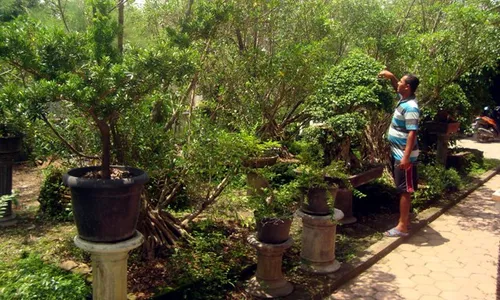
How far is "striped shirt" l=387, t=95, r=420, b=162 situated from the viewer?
5.46 meters

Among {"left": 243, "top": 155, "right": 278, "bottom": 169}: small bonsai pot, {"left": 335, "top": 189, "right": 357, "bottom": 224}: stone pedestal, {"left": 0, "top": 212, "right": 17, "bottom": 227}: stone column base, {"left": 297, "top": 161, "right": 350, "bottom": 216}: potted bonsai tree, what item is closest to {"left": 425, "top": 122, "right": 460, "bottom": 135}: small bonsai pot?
{"left": 335, "top": 189, "right": 357, "bottom": 224}: stone pedestal

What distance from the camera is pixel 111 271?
3.17 m

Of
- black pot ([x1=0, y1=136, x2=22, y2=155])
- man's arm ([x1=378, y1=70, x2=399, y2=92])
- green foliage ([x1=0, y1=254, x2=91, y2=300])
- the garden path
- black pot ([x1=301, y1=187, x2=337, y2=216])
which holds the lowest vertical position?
the garden path

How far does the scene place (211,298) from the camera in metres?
3.85

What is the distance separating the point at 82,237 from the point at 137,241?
0.36 m

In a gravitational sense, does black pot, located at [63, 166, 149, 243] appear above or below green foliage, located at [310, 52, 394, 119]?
below

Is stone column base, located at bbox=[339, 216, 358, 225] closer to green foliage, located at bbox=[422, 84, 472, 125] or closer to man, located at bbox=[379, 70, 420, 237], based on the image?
man, located at bbox=[379, 70, 420, 237]

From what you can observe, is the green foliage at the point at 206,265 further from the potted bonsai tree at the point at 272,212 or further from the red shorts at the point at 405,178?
the red shorts at the point at 405,178

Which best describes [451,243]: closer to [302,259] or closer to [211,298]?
[302,259]

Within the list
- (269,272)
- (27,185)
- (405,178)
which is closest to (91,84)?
(269,272)

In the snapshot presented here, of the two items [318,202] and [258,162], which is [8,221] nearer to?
[258,162]

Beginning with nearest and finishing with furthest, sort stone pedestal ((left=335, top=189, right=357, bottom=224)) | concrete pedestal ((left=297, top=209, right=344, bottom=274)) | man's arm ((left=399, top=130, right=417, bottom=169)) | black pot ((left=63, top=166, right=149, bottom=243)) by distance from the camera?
black pot ((left=63, top=166, right=149, bottom=243)) → concrete pedestal ((left=297, top=209, right=344, bottom=274)) → man's arm ((left=399, top=130, right=417, bottom=169)) → stone pedestal ((left=335, top=189, right=357, bottom=224))

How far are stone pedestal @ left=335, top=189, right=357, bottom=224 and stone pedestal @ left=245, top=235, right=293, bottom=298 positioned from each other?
77.8 inches

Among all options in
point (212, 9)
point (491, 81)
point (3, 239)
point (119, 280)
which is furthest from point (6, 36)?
point (491, 81)
